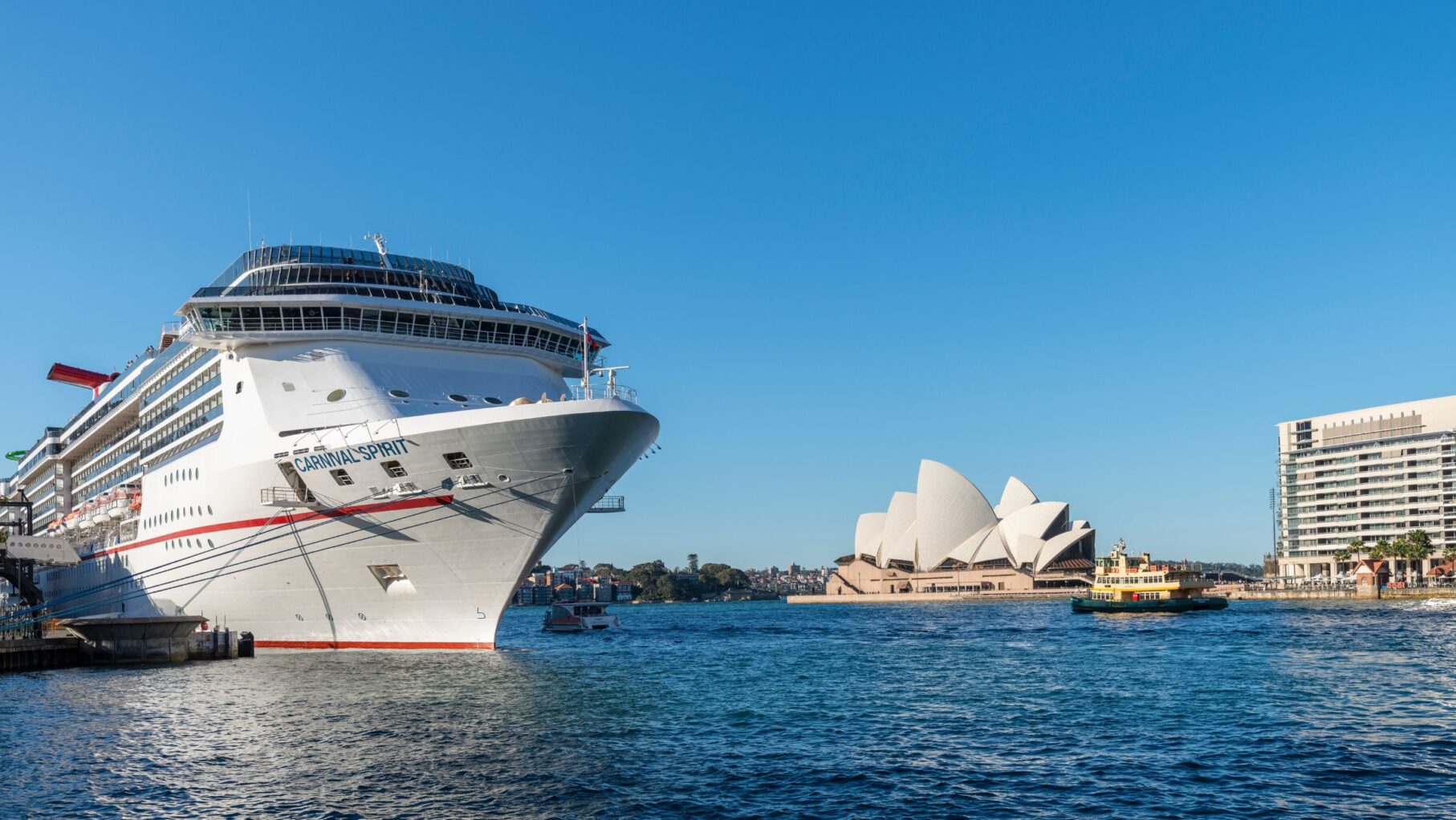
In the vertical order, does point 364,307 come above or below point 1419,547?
above

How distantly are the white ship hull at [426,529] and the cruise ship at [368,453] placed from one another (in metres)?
0.06

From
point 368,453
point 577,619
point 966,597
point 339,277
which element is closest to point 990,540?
point 966,597

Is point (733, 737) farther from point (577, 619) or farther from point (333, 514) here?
point (577, 619)

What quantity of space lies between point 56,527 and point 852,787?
58983 mm

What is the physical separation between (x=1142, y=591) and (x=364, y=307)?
68329 millimetres

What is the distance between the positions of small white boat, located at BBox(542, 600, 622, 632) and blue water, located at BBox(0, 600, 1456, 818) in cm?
3540

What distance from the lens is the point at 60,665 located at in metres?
41.3

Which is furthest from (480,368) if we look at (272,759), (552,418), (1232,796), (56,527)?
(56,527)

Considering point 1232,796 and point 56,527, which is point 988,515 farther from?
point 1232,796

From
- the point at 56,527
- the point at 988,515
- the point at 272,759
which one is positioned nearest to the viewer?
the point at 272,759

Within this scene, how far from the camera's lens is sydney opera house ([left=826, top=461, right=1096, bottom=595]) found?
158 metres

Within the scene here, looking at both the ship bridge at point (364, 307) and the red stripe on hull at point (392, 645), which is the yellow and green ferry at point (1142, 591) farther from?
the red stripe on hull at point (392, 645)

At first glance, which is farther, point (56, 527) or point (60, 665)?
point (56, 527)

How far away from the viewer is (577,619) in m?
76.9
